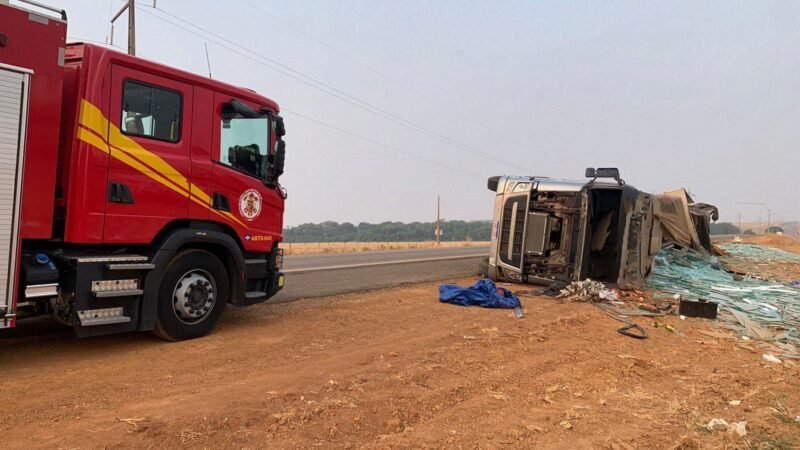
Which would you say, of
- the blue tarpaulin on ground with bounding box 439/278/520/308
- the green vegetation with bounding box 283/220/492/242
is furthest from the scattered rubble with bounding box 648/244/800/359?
the green vegetation with bounding box 283/220/492/242

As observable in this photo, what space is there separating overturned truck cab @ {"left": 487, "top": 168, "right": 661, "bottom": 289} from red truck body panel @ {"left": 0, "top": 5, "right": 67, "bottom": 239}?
974 centimetres

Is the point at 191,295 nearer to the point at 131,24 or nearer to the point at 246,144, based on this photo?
→ the point at 246,144

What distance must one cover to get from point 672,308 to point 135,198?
30.8 feet

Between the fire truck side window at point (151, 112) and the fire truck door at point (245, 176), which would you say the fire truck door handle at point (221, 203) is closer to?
the fire truck door at point (245, 176)

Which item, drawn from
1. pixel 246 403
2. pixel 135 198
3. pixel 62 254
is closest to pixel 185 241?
pixel 135 198

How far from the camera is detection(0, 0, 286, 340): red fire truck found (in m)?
4.81

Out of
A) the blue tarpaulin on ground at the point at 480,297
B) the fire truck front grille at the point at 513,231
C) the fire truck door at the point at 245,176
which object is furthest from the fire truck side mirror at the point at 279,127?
the fire truck front grille at the point at 513,231

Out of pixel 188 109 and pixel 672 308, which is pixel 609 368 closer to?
pixel 672 308

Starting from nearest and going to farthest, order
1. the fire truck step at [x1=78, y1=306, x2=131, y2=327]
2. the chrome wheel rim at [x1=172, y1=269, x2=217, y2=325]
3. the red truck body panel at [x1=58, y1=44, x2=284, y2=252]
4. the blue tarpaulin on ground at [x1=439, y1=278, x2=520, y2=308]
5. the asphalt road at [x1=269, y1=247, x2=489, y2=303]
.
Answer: the fire truck step at [x1=78, y1=306, x2=131, y2=327]
the red truck body panel at [x1=58, y1=44, x2=284, y2=252]
the chrome wheel rim at [x1=172, y1=269, x2=217, y2=325]
the blue tarpaulin on ground at [x1=439, y1=278, x2=520, y2=308]
the asphalt road at [x1=269, y1=247, x2=489, y2=303]

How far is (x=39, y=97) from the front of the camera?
4914 millimetres

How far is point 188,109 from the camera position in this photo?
20.2 feet

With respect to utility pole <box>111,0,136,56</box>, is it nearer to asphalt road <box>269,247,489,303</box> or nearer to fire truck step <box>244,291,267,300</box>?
asphalt road <box>269,247,489,303</box>

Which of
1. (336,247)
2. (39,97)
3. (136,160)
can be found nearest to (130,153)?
(136,160)

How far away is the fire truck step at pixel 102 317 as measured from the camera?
516 cm
